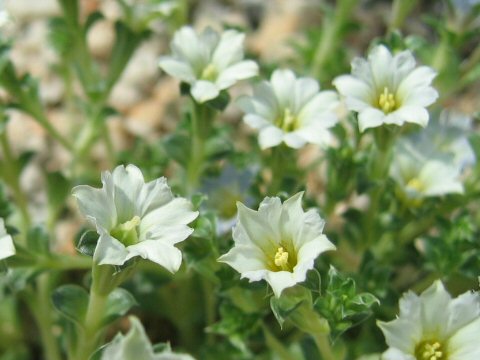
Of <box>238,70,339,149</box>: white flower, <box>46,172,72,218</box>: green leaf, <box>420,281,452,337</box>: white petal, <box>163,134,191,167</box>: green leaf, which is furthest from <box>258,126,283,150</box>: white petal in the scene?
<box>46,172,72,218</box>: green leaf

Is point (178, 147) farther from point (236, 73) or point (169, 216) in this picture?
point (169, 216)

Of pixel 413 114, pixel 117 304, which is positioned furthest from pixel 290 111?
pixel 117 304

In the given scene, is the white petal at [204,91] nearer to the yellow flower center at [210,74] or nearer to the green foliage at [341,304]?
the yellow flower center at [210,74]

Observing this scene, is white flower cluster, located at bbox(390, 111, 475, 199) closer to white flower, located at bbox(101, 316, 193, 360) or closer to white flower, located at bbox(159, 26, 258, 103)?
white flower, located at bbox(159, 26, 258, 103)

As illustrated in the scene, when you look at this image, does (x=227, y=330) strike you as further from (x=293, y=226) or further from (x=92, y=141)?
(x=92, y=141)

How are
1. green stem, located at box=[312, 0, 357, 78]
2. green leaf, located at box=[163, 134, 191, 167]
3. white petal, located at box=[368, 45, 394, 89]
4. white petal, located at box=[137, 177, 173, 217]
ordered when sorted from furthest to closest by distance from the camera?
1. green stem, located at box=[312, 0, 357, 78]
2. green leaf, located at box=[163, 134, 191, 167]
3. white petal, located at box=[368, 45, 394, 89]
4. white petal, located at box=[137, 177, 173, 217]
